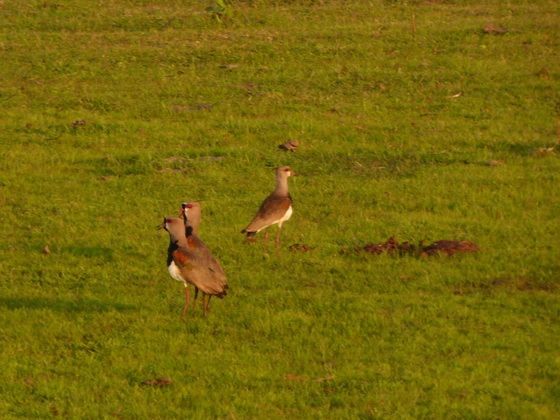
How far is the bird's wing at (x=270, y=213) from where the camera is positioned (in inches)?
521

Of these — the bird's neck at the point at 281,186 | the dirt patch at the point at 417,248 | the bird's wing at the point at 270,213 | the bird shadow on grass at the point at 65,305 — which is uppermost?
the bird's neck at the point at 281,186

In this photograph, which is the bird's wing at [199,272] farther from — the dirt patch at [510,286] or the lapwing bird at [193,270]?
the dirt patch at [510,286]

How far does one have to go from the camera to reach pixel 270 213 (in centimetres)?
1332

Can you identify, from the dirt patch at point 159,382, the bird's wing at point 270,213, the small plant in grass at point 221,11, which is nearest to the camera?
the dirt patch at point 159,382

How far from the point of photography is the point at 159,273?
12.8 meters

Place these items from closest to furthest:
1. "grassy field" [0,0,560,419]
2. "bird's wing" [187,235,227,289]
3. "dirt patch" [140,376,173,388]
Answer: "dirt patch" [140,376,173,388], "grassy field" [0,0,560,419], "bird's wing" [187,235,227,289]

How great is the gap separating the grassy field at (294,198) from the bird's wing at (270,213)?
0.45 metres

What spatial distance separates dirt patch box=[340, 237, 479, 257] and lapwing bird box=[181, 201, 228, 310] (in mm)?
2178

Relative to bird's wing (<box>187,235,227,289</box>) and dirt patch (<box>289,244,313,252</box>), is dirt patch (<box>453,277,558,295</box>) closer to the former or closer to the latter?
dirt patch (<box>289,244,313,252</box>)

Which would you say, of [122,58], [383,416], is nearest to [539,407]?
[383,416]

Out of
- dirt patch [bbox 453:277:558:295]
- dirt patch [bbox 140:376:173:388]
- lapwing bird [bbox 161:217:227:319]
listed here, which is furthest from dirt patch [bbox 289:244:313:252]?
dirt patch [bbox 140:376:173:388]

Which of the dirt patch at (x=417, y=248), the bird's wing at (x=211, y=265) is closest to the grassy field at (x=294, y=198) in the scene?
the dirt patch at (x=417, y=248)

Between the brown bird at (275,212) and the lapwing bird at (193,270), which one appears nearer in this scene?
the lapwing bird at (193,270)

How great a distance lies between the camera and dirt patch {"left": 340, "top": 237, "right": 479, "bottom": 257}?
1309cm
